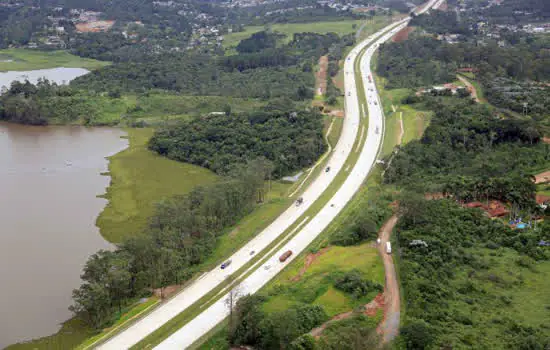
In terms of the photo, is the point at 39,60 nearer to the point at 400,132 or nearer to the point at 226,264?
the point at 400,132

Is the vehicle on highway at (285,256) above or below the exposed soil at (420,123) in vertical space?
below

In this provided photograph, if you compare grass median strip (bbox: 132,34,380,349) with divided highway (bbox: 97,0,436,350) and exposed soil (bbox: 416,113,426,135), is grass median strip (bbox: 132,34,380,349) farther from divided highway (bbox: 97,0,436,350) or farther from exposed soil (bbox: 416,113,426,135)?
exposed soil (bbox: 416,113,426,135)

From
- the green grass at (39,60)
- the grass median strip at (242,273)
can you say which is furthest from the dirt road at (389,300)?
the green grass at (39,60)

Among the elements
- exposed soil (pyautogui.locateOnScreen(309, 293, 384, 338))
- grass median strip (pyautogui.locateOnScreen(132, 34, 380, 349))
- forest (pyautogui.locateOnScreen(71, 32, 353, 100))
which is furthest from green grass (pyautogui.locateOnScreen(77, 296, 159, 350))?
forest (pyautogui.locateOnScreen(71, 32, 353, 100))

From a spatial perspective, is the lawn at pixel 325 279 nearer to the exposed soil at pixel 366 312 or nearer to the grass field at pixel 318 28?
the exposed soil at pixel 366 312

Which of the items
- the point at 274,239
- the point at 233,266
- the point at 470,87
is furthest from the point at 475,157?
the point at 233,266

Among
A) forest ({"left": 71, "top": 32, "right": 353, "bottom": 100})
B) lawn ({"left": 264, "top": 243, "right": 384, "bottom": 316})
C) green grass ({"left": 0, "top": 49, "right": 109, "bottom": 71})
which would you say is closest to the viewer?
lawn ({"left": 264, "top": 243, "right": 384, "bottom": 316})

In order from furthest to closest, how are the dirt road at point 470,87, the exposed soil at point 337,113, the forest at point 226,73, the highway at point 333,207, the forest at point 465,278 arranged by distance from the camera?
the forest at point 226,73 → the exposed soil at point 337,113 → the dirt road at point 470,87 → the highway at point 333,207 → the forest at point 465,278

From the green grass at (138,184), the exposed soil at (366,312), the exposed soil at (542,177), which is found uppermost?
the exposed soil at (542,177)
